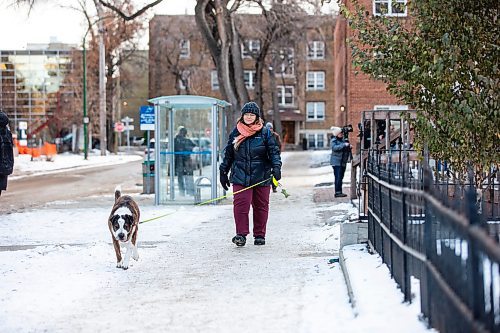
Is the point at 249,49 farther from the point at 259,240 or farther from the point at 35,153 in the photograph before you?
the point at 259,240

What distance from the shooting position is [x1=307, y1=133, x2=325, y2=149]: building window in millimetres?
88350

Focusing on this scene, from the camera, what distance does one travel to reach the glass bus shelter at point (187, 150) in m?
19.2

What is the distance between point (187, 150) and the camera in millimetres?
19953

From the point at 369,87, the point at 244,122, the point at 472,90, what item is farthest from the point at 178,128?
the point at 369,87

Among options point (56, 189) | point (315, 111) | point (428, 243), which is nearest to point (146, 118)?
point (56, 189)

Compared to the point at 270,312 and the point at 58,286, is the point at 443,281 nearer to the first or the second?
the point at 270,312

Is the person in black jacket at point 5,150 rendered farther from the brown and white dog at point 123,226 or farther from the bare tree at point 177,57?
the bare tree at point 177,57

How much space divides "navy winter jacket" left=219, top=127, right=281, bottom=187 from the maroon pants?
112 mm

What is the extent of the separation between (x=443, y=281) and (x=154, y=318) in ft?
10.2

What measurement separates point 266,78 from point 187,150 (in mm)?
62820

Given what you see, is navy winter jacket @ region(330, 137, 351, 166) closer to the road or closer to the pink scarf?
the road

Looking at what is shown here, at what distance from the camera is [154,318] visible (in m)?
7.33

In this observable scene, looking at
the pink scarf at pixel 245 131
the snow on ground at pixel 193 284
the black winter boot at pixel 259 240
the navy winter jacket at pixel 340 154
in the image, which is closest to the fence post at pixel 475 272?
the snow on ground at pixel 193 284

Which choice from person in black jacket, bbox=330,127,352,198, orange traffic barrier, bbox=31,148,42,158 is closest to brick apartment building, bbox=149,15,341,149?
orange traffic barrier, bbox=31,148,42,158
